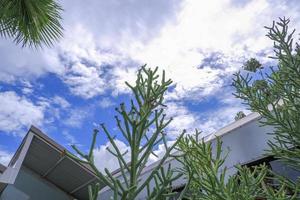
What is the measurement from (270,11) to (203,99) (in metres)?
3.17

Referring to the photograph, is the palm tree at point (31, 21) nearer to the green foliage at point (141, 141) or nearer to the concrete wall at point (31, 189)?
the green foliage at point (141, 141)

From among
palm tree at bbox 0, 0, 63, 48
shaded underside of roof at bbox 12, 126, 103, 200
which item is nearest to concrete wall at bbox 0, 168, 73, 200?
shaded underside of roof at bbox 12, 126, 103, 200

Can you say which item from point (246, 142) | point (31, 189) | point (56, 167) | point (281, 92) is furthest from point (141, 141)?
point (31, 189)

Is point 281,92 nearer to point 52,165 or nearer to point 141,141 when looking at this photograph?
point 141,141

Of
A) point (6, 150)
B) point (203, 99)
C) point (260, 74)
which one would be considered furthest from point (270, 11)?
point (6, 150)

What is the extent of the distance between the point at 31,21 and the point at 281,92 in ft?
14.9

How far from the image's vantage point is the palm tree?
550 cm

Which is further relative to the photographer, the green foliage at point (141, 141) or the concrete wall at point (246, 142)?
the concrete wall at point (246, 142)

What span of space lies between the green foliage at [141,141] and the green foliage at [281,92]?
→ 1.71 metres

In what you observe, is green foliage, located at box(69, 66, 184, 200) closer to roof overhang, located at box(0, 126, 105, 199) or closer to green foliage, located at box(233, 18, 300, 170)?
green foliage, located at box(233, 18, 300, 170)

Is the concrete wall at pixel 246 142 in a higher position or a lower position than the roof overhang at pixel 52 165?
lower

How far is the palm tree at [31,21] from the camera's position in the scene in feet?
18.1

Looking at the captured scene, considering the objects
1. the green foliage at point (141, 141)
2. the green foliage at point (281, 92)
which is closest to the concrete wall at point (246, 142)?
the green foliage at point (281, 92)

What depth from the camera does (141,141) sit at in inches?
61.1
